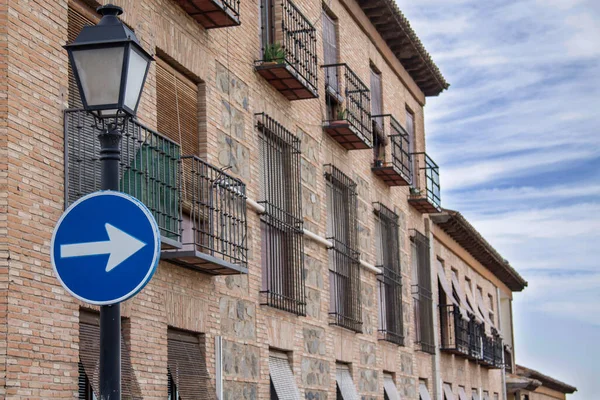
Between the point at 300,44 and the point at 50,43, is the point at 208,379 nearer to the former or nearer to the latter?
the point at 50,43

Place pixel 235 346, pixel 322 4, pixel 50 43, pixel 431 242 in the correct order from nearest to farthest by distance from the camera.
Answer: pixel 50 43 → pixel 235 346 → pixel 322 4 → pixel 431 242

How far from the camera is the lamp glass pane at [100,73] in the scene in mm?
6191

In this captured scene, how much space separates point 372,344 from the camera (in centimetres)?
2028

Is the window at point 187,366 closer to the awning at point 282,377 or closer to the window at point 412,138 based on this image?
the awning at point 282,377

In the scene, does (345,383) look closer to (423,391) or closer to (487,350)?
(423,391)

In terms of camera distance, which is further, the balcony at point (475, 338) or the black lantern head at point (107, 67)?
the balcony at point (475, 338)

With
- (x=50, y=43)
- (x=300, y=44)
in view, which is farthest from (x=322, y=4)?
(x=50, y=43)

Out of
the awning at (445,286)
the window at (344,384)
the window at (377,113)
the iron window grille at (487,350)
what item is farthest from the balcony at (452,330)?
the window at (344,384)

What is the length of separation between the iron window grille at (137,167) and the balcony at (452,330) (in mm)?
16649

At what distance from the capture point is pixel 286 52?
51.5 ft

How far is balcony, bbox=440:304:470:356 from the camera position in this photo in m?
27.7

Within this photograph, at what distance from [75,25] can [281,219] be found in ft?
18.8

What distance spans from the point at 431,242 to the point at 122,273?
21.9 m

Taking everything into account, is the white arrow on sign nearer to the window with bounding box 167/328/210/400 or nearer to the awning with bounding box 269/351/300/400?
the window with bounding box 167/328/210/400
